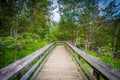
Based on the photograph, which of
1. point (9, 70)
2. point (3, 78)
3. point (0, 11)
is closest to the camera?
point (3, 78)

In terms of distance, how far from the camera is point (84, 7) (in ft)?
73.2

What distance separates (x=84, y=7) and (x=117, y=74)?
2086cm

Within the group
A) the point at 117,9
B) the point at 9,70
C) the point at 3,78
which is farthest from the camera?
the point at 117,9

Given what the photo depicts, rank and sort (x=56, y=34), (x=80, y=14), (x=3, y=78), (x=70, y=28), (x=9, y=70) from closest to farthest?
(x=3, y=78) < (x=9, y=70) < (x=80, y=14) < (x=70, y=28) < (x=56, y=34)

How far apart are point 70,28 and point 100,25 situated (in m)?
5.64

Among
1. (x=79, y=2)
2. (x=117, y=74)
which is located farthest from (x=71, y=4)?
(x=117, y=74)

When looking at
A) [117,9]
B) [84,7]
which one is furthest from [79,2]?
[117,9]

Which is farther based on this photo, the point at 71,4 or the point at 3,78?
the point at 71,4

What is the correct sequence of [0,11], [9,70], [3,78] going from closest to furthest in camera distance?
[3,78]
[9,70]
[0,11]

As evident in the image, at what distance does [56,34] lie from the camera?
1793 inches

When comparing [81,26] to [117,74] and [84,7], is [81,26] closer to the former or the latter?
[84,7]

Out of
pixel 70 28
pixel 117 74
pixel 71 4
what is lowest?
pixel 117 74

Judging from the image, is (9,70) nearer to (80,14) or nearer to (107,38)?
(80,14)

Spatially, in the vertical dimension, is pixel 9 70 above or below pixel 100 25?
below
